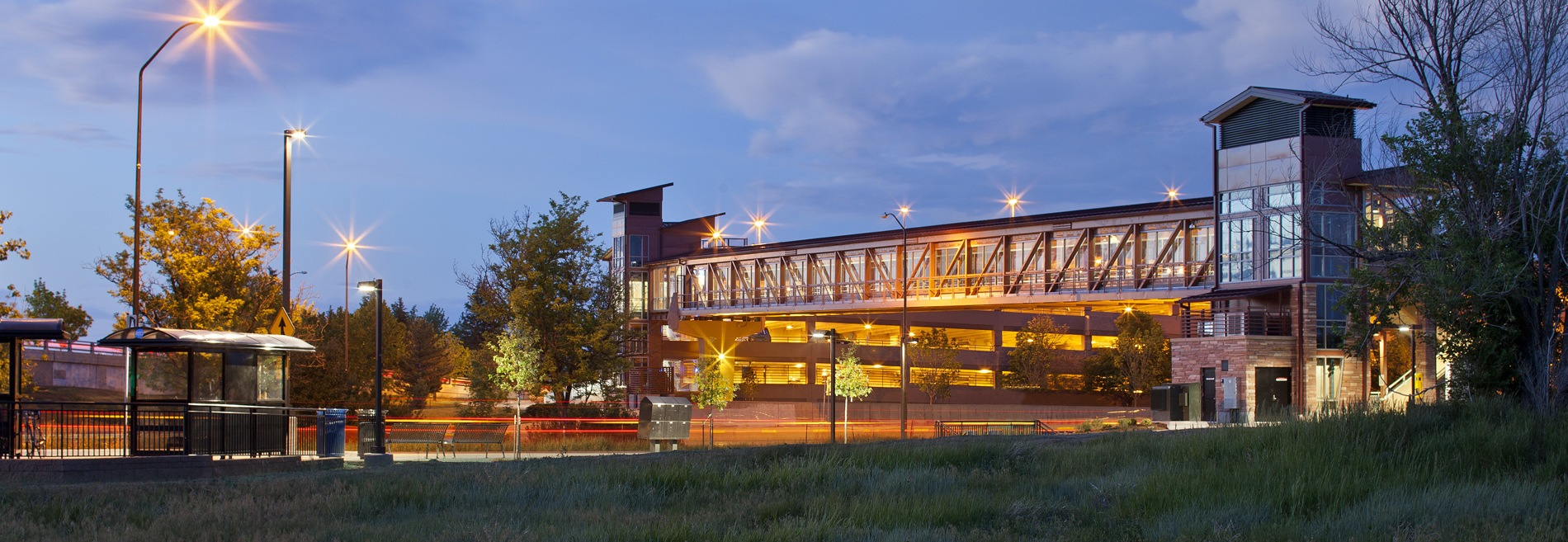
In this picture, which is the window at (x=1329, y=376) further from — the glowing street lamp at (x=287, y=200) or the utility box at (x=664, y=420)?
the glowing street lamp at (x=287, y=200)

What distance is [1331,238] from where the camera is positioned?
40312mm

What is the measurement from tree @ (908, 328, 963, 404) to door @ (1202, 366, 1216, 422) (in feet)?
81.1

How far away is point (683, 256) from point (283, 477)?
56317 millimetres

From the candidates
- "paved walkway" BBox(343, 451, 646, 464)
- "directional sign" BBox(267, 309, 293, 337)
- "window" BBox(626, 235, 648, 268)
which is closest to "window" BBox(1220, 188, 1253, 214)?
"paved walkway" BBox(343, 451, 646, 464)

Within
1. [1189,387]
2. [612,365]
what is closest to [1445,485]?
[1189,387]

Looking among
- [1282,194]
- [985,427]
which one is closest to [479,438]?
[985,427]

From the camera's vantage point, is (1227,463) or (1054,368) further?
(1054,368)

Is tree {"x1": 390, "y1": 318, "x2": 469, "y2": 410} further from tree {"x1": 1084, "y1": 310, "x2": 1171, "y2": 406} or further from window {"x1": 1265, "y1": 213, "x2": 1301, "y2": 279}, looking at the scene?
window {"x1": 1265, "y1": 213, "x2": 1301, "y2": 279}

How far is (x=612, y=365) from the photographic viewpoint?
45469 mm

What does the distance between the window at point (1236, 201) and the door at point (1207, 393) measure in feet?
17.8

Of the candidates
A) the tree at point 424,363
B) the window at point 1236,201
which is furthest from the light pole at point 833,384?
the tree at point 424,363

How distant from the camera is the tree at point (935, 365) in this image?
68.2 m

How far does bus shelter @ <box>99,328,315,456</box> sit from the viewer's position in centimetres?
2211

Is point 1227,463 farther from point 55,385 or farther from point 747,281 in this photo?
point 747,281
